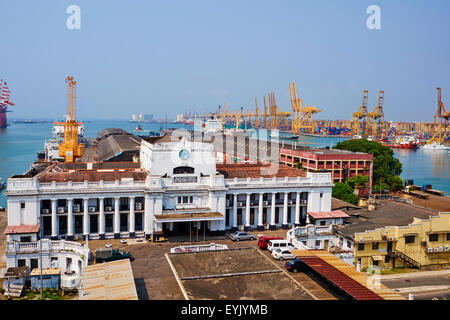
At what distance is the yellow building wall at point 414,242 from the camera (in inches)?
1437

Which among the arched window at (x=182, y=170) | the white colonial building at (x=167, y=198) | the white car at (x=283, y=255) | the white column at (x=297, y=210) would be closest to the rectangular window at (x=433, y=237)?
the white colonial building at (x=167, y=198)

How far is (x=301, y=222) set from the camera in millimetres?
43719

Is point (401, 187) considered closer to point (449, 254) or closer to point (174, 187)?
point (449, 254)

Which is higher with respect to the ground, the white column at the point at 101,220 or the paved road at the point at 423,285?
the white column at the point at 101,220

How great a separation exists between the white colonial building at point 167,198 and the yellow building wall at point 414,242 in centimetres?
774

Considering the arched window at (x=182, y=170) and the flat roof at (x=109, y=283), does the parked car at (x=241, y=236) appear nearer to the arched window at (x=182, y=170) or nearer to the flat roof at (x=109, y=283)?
the arched window at (x=182, y=170)

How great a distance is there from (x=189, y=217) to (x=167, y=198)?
3154 millimetres

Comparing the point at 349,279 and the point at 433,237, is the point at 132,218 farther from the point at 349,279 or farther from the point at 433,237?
the point at 433,237

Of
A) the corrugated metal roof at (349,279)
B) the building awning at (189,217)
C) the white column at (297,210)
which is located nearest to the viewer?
the corrugated metal roof at (349,279)

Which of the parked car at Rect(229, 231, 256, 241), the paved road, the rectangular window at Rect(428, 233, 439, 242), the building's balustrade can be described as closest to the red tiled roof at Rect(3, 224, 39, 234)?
the building's balustrade

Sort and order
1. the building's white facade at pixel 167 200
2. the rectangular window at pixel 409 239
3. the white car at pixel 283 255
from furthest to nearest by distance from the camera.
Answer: the rectangular window at pixel 409 239, the building's white facade at pixel 167 200, the white car at pixel 283 255

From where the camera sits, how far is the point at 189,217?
37750mm

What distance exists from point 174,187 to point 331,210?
17.1 m

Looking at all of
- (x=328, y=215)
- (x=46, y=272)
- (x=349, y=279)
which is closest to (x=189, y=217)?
(x=46, y=272)
